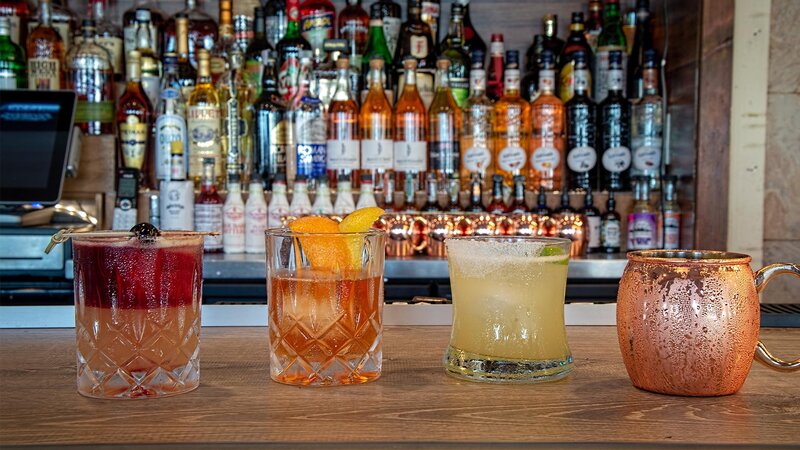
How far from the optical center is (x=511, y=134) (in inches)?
97.3

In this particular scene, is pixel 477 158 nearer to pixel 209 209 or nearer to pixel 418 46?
pixel 418 46

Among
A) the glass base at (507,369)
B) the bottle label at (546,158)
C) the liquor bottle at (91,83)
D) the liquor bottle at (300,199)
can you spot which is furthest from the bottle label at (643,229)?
the glass base at (507,369)

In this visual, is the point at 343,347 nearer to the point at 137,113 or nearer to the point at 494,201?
the point at 494,201

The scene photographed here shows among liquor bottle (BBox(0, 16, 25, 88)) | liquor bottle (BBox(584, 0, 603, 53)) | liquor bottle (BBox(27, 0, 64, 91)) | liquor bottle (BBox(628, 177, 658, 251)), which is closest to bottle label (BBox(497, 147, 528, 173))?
liquor bottle (BBox(628, 177, 658, 251))

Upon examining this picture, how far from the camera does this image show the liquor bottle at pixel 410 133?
2.39 m

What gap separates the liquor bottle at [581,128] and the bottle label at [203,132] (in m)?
0.96

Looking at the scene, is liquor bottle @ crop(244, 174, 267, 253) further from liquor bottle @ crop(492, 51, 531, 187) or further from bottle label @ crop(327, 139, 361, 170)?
liquor bottle @ crop(492, 51, 531, 187)

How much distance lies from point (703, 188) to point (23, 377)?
1.96m

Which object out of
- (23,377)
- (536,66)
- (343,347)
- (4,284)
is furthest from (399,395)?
(536,66)

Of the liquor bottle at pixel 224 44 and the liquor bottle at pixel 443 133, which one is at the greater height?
the liquor bottle at pixel 224 44

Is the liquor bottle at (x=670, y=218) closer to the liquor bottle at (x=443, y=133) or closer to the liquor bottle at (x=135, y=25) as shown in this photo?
the liquor bottle at (x=443, y=133)

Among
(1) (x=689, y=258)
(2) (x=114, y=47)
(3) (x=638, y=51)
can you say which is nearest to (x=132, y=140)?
(2) (x=114, y=47)

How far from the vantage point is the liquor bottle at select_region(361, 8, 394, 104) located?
249 cm

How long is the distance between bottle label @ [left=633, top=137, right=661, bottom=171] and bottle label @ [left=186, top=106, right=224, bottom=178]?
45.1 inches
